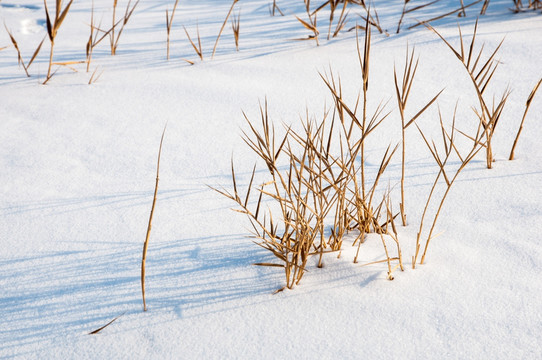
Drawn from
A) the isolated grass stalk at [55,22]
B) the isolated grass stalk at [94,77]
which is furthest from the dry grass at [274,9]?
the isolated grass stalk at [55,22]

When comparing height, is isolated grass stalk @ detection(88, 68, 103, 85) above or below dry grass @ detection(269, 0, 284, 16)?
below

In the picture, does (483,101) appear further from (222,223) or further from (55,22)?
(55,22)

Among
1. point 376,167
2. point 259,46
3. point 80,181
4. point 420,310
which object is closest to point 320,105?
point 376,167

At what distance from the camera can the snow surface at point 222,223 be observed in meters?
0.87

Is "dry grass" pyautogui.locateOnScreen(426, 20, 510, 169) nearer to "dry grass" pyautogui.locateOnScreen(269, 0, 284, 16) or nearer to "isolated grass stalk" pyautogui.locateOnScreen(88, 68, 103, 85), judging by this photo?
"dry grass" pyautogui.locateOnScreen(269, 0, 284, 16)

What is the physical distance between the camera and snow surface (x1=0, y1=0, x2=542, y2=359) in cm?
87

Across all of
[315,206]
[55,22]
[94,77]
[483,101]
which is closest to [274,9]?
[94,77]

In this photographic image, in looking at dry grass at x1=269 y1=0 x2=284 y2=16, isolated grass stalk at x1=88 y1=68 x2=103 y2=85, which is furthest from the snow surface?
dry grass at x1=269 y1=0 x2=284 y2=16

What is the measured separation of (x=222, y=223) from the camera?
1.16 m

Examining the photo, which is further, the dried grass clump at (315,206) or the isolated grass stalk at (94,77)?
the isolated grass stalk at (94,77)

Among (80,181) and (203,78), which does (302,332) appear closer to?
(80,181)

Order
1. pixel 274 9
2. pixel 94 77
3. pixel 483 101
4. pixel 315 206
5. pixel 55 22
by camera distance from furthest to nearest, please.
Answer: pixel 274 9
pixel 94 77
pixel 55 22
pixel 483 101
pixel 315 206

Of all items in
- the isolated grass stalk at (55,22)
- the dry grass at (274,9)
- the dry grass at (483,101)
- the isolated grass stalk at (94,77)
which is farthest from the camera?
the dry grass at (274,9)

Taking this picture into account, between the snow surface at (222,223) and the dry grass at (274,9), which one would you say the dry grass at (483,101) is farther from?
the dry grass at (274,9)
